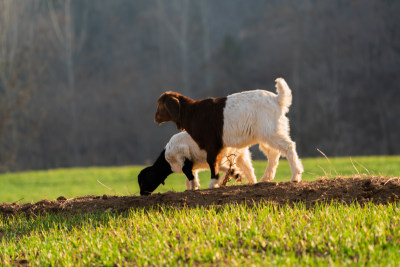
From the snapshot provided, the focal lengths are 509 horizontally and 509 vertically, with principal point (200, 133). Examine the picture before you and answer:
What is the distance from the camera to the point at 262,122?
7.69 m

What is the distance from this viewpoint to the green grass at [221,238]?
4910 millimetres

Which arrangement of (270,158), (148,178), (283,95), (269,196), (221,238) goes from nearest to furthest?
(221,238) < (269,196) < (283,95) < (270,158) < (148,178)

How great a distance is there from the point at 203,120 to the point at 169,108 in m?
0.74

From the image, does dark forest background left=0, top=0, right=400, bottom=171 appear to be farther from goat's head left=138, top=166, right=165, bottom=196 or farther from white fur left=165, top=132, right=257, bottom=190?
white fur left=165, top=132, right=257, bottom=190

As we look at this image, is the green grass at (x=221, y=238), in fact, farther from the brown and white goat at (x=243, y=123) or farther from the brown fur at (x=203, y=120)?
the brown fur at (x=203, y=120)

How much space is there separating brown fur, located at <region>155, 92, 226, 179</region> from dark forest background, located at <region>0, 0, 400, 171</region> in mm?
27891

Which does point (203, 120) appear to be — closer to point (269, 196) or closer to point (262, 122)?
point (262, 122)

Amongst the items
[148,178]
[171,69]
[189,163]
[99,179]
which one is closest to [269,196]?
[189,163]

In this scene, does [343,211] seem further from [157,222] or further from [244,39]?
[244,39]

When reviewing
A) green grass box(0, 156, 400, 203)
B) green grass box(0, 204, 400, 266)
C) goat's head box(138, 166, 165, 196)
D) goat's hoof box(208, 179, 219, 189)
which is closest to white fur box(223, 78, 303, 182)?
goat's hoof box(208, 179, 219, 189)

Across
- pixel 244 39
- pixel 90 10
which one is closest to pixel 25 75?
pixel 90 10

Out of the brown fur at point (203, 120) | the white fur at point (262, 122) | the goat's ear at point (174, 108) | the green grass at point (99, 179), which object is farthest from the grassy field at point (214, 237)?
the green grass at point (99, 179)

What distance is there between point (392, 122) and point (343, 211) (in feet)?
115

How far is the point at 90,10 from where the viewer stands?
2285 inches
